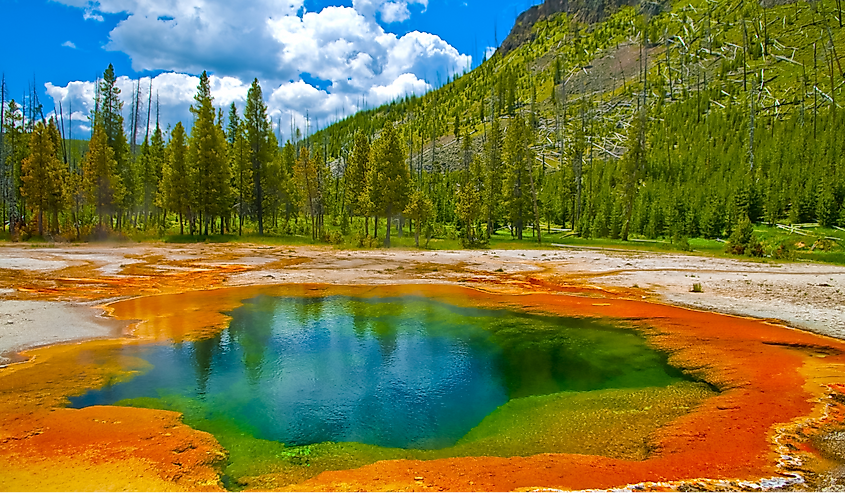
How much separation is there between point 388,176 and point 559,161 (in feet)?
248

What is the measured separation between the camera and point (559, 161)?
359 feet


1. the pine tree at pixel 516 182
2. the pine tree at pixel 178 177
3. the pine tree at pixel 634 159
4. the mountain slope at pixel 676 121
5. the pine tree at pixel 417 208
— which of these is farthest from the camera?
the mountain slope at pixel 676 121

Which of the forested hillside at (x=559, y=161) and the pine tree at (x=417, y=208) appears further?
the forested hillside at (x=559, y=161)

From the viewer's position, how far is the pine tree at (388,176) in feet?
148

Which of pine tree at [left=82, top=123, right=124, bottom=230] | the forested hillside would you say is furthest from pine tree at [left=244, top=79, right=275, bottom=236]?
pine tree at [left=82, top=123, right=124, bottom=230]

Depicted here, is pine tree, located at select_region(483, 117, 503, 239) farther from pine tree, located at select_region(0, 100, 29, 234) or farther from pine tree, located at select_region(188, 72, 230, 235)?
pine tree, located at select_region(0, 100, 29, 234)

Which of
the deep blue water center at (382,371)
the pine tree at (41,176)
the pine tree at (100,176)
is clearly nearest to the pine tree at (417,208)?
the deep blue water center at (382,371)

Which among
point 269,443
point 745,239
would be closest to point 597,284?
point 269,443

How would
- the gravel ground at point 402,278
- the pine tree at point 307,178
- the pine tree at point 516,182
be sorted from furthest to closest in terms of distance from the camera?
the pine tree at point 307,178, the pine tree at point 516,182, the gravel ground at point 402,278

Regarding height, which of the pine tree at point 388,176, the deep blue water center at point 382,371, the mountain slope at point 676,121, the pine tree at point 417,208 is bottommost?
the deep blue water center at point 382,371

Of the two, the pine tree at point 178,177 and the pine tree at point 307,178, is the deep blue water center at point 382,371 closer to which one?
the pine tree at point 178,177

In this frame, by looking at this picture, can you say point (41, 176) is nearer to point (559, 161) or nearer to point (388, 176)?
point (388, 176)

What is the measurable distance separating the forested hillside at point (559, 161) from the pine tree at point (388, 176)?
156 millimetres

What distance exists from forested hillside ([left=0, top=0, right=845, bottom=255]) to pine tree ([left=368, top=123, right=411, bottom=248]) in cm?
16
